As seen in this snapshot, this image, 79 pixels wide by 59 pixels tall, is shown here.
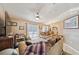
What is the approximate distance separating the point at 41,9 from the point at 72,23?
0.50 m

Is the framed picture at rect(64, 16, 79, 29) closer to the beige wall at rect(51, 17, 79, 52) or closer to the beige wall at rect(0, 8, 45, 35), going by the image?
the beige wall at rect(51, 17, 79, 52)

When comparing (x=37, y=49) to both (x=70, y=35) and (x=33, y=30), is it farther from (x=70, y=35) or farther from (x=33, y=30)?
(x=70, y=35)

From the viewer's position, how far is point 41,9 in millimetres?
2344

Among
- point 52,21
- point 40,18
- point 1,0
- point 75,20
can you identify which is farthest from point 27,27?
point 75,20

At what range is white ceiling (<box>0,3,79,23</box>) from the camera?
2344 mm

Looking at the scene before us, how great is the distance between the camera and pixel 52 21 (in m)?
2.35

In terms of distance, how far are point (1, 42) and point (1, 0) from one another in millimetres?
610

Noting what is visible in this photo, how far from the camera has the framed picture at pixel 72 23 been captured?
2344 millimetres

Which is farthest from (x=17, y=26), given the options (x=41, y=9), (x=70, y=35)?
(x=70, y=35)

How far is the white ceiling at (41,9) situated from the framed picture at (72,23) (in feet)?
0.51

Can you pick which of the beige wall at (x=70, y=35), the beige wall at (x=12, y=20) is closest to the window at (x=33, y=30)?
the beige wall at (x=12, y=20)

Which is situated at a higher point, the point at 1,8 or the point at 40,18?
the point at 1,8

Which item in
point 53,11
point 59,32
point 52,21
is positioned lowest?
point 59,32
